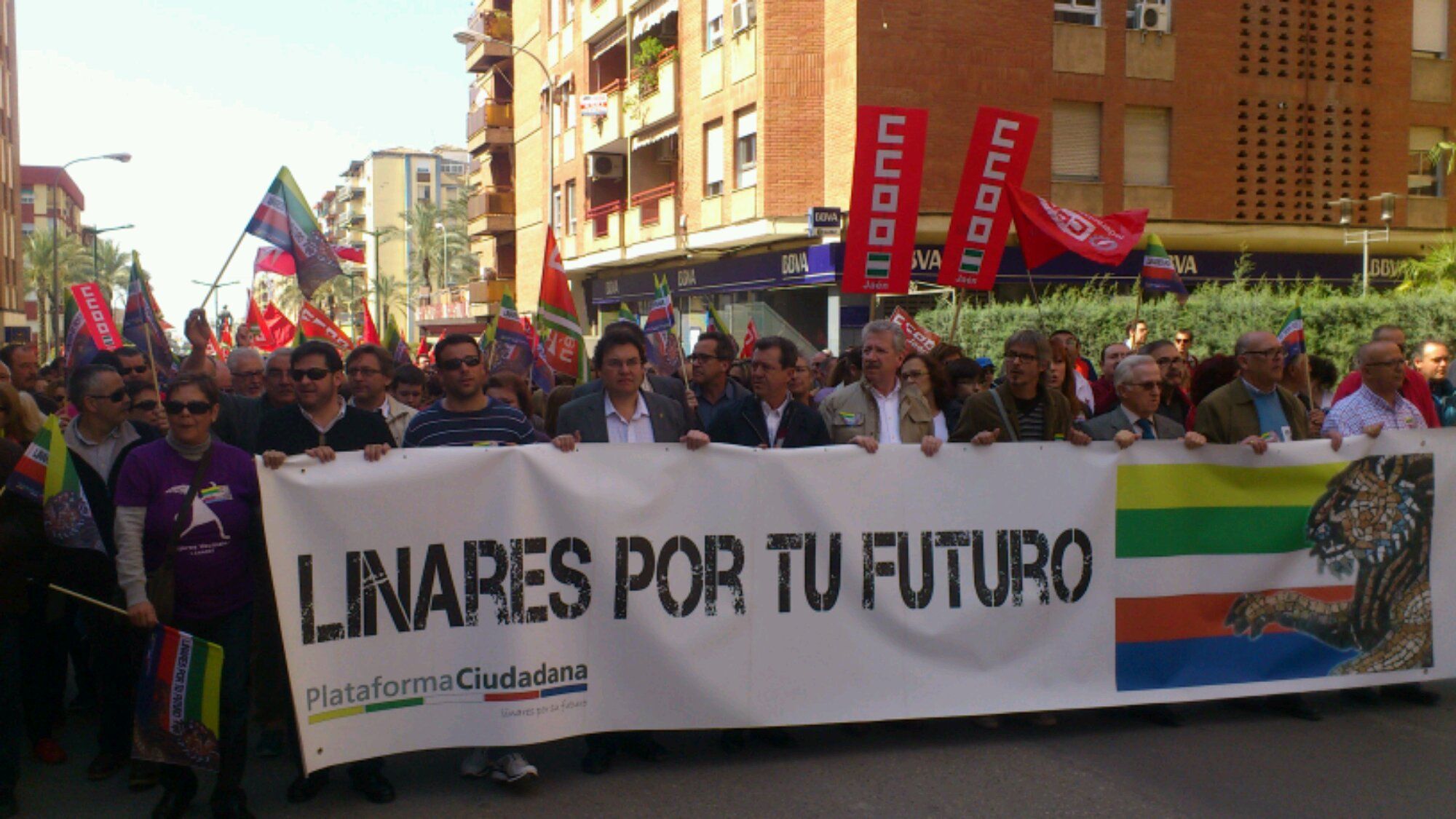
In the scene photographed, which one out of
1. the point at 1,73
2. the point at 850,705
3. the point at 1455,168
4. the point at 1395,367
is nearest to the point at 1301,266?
the point at 1455,168

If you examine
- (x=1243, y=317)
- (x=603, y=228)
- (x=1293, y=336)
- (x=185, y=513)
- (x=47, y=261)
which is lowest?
(x=185, y=513)

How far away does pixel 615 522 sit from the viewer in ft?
18.4

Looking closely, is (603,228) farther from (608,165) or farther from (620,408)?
(620,408)

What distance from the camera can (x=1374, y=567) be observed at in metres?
6.45

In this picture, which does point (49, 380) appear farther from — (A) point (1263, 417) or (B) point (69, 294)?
(A) point (1263, 417)

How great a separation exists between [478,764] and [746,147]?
23.3 m

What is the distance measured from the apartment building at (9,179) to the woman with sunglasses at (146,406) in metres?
57.8

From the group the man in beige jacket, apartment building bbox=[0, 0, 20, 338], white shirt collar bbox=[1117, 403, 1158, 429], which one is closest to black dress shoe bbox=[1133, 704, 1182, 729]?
white shirt collar bbox=[1117, 403, 1158, 429]

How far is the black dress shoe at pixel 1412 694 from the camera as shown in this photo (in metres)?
6.57

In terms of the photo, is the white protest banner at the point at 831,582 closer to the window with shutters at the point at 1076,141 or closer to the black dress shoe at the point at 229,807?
the black dress shoe at the point at 229,807

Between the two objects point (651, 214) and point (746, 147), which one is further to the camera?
point (651, 214)

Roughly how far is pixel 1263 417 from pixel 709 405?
3.19m

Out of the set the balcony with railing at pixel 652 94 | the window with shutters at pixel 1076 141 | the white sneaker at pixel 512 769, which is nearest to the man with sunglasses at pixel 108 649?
the white sneaker at pixel 512 769

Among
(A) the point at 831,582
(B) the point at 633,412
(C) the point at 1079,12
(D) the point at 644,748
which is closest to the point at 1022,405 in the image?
(A) the point at 831,582
